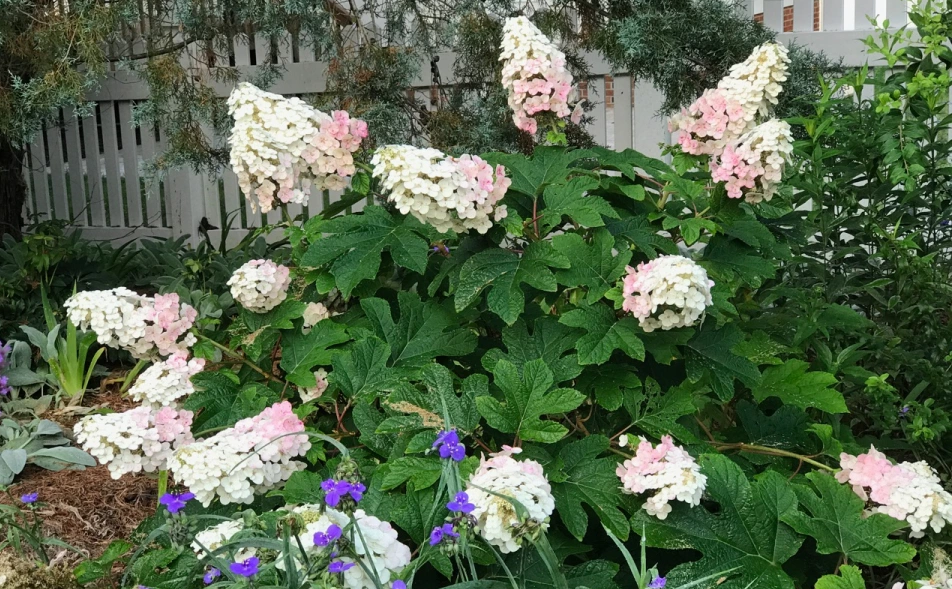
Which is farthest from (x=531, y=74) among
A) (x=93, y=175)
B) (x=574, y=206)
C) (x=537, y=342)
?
(x=93, y=175)

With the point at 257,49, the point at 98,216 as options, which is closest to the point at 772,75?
the point at 257,49

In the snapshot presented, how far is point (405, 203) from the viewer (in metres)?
1.45

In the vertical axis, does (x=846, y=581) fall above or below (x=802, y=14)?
below

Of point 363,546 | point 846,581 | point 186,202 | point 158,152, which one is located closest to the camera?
point 363,546

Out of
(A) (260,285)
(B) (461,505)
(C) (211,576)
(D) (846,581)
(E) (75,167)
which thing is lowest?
(D) (846,581)

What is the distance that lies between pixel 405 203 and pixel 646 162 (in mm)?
584

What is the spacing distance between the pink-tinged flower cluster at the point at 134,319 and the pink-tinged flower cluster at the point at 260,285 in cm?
12

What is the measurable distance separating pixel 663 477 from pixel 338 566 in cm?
54

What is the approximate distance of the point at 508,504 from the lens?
3.53 ft

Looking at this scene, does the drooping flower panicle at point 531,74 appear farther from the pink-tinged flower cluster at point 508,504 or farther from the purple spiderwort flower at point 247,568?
the purple spiderwort flower at point 247,568

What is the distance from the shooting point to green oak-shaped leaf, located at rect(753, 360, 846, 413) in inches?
60.5

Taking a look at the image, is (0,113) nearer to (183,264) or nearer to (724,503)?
(183,264)

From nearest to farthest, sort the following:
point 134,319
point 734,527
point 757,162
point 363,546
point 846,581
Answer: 1. point 363,546
2. point 846,581
3. point 734,527
4. point 757,162
5. point 134,319

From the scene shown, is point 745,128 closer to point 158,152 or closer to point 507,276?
point 507,276
